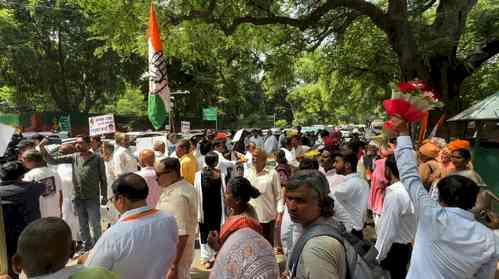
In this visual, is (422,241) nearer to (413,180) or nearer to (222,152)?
(413,180)

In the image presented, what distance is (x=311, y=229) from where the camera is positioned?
6.97ft

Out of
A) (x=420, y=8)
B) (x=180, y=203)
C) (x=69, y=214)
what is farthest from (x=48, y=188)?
(x=420, y=8)

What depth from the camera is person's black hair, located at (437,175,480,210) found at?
2.75 metres

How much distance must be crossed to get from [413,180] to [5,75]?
32.5m

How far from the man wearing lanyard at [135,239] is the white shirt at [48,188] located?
3.02 metres

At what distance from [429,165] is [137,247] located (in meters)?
3.90

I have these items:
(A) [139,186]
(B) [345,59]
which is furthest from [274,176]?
(B) [345,59]

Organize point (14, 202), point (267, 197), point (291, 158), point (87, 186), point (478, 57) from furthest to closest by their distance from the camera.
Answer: point (478, 57), point (291, 158), point (87, 186), point (267, 197), point (14, 202)

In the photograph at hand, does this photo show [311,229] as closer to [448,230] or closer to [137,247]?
[448,230]

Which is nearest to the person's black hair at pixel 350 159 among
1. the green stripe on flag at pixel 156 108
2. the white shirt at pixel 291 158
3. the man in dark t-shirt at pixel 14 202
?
the man in dark t-shirt at pixel 14 202

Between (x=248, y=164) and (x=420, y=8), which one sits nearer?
(x=248, y=164)

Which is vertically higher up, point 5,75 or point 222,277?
point 5,75

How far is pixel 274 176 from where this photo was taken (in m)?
5.99

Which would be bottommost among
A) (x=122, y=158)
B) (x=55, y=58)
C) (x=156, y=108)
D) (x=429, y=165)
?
(x=122, y=158)
